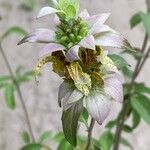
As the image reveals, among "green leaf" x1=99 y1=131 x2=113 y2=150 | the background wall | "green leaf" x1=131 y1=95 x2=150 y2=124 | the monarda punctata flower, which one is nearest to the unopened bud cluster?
the monarda punctata flower

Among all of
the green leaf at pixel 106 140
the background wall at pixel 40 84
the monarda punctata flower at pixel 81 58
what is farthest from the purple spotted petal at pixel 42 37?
the background wall at pixel 40 84

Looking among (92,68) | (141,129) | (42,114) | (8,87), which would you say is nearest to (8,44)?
(42,114)

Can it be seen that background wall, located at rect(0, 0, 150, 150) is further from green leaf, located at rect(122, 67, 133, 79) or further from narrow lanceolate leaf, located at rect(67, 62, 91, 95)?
narrow lanceolate leaf, located at rect(67, 62, 91, 95)

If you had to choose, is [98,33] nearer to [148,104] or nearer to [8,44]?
[148,104]

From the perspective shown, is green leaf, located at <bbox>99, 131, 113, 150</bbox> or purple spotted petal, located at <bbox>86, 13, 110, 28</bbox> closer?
purple spotted petal, located at <bbox>86, 13, 110, 28</bbox>

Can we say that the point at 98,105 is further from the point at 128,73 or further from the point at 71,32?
the point at 128,73

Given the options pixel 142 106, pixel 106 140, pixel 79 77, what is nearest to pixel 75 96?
pixel 79 77
